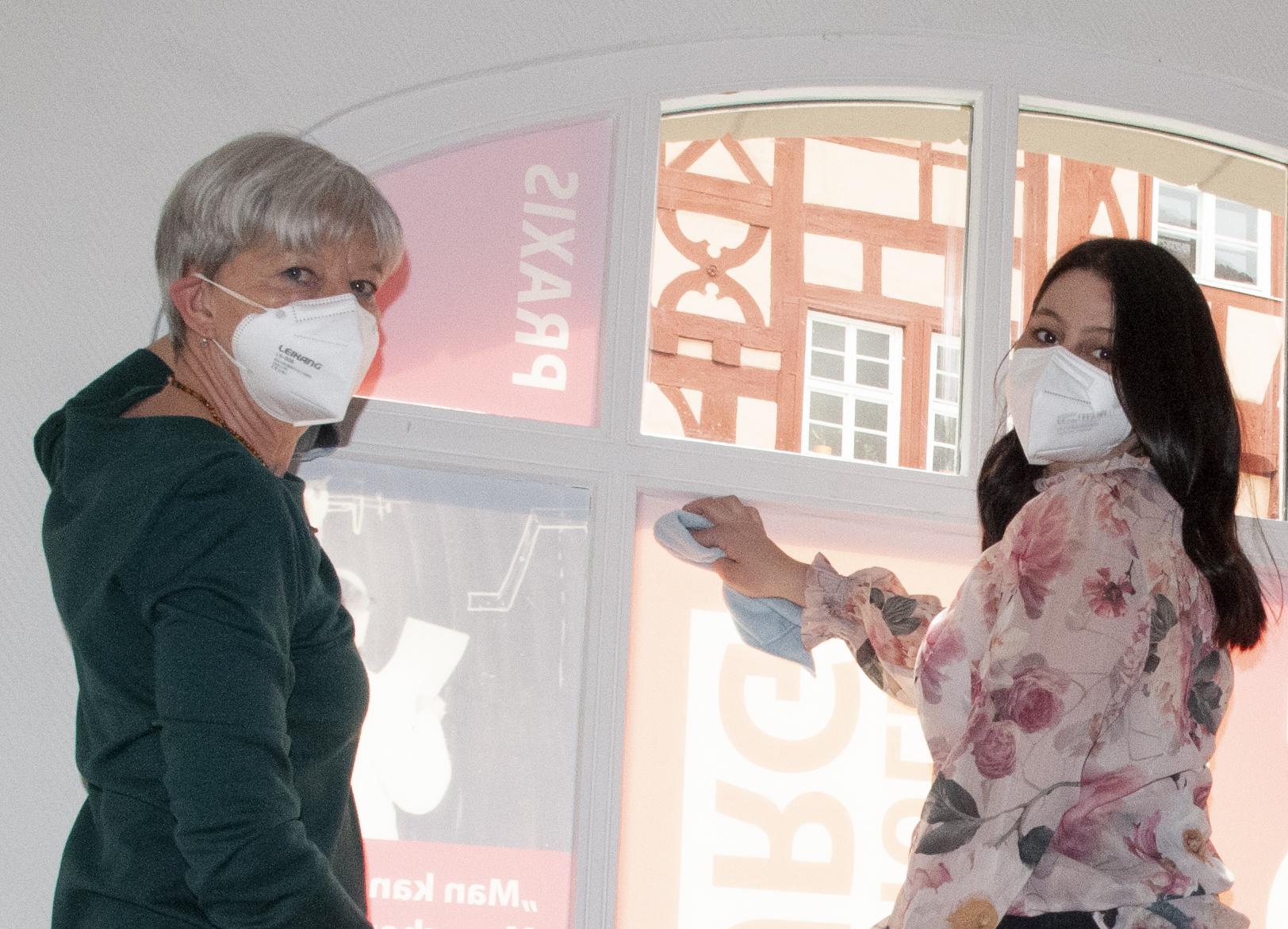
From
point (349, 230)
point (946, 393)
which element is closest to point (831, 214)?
point (946, 393)

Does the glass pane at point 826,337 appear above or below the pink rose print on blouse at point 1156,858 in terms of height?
above

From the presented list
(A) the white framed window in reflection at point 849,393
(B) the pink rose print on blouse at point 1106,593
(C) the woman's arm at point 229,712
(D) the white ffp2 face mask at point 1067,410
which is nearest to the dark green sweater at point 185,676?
(C) the woman's arm at point 229,712

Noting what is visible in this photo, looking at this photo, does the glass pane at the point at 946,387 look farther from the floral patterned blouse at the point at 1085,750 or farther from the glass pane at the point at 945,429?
the floral patterned blouse at the point at 1085,750

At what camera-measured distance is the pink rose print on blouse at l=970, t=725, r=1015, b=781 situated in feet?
4.25

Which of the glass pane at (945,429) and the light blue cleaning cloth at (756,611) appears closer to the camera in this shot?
the light blue cleaning cloth at (756,611)

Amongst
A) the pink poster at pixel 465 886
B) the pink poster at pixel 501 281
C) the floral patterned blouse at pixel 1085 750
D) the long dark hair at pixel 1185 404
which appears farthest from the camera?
the pink poster at pixel 501 281

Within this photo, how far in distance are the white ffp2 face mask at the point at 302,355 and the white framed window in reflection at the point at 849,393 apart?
946mm

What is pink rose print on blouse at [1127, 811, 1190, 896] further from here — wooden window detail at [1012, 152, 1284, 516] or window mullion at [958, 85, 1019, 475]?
wooden window detail at [1012, 152, 1284, 516]

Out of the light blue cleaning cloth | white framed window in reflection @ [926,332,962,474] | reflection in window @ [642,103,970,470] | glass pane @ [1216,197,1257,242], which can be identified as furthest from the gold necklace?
glass pane @ [1216,197,1257,242]

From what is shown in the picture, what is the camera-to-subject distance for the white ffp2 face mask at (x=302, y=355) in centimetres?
121

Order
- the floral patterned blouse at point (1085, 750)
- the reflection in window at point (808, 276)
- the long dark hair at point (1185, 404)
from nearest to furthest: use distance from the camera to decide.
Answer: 1. the floral patterned blouse at point (1085, 750)
2. the long dark hair at point (1185, 404)
3. the reflection in window at point (808, 276)

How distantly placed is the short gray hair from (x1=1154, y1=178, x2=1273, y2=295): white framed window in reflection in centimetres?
160

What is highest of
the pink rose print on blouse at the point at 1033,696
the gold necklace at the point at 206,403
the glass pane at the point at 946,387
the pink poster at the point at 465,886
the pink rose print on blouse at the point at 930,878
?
the glass pane at the point at 946,387

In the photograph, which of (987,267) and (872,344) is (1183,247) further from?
(872,344)
